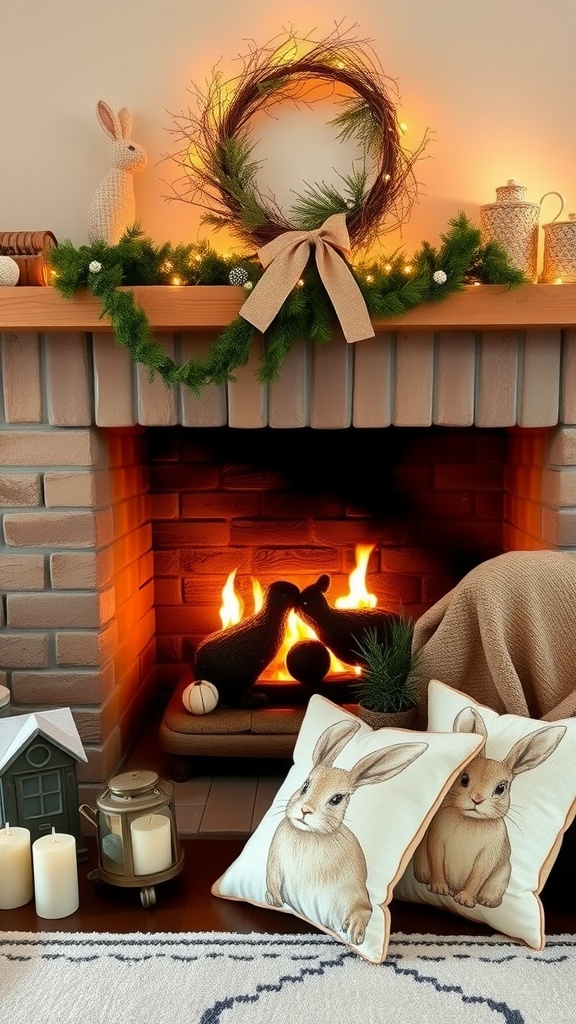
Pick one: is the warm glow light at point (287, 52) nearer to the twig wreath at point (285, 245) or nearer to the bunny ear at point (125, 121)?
the twig wreath at point (285, 245)

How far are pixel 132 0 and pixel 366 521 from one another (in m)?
1.34

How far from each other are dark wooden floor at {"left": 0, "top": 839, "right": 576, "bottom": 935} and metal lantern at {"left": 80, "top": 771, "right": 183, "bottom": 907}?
0.04 meters

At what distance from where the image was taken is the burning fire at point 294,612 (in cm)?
206

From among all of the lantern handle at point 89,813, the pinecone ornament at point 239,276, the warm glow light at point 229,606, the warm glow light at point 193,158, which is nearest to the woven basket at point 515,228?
the pinecone ornament at point 239,276

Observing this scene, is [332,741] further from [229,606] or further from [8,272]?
[8,272]

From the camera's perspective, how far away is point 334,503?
226cm

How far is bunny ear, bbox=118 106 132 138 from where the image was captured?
1673 mm

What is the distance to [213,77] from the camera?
5.60 feet

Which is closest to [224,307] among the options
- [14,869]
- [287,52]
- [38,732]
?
[287,52]

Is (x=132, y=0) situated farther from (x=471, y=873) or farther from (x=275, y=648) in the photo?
(x=471, y=873)

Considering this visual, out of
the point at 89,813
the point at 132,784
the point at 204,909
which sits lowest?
the point at 204,909

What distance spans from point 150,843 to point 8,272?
110 cm

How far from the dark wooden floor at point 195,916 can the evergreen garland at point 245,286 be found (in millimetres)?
932

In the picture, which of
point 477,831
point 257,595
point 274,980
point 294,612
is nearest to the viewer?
point 274,980
